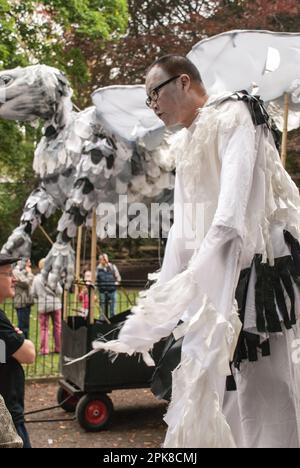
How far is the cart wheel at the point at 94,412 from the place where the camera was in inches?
229

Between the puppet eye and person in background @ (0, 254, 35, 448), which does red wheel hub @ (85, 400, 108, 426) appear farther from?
the puppet eye

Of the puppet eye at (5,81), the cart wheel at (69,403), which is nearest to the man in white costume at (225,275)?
the cart wheel at (69,403)

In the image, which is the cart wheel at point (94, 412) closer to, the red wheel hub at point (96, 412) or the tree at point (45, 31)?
the red wheel hub at point (96, 412)

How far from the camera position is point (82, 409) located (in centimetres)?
579

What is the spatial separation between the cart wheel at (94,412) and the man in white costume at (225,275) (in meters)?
3.59

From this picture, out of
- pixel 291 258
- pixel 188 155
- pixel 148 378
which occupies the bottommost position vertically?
pixel 148 378

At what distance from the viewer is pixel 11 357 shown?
153 inches

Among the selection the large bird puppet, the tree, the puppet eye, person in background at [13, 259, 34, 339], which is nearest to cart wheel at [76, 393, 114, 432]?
the large bird puppet

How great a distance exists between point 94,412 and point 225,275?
13.3 feet

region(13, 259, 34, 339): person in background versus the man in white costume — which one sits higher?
the man in white costume

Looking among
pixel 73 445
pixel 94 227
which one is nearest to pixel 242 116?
pixel 73 445

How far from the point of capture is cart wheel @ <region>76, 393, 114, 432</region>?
19.1ft
